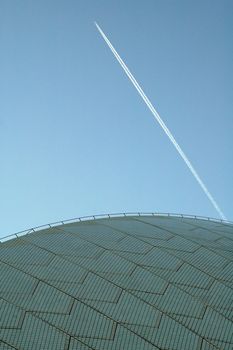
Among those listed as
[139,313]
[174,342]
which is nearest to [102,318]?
[139,313]

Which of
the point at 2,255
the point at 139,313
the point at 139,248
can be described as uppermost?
the point at 2,255

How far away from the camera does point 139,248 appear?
37281 millimetres

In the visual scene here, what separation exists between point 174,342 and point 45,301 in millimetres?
7877

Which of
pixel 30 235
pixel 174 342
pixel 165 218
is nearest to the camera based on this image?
pixel 174 342

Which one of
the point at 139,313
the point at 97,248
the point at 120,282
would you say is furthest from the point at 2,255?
the point at 139,313

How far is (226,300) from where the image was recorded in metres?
30.8

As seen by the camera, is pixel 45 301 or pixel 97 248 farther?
pixel 97 248

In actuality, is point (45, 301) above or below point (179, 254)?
above

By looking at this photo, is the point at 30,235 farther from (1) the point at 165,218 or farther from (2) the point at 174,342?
(2) the point at 174,342

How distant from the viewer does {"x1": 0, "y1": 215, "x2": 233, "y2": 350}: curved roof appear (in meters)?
28.2

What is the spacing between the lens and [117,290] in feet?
104

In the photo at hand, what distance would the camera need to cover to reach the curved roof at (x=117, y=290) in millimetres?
28156

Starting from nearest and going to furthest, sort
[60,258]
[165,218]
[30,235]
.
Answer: [60,258] → [30,235] → [165,218]

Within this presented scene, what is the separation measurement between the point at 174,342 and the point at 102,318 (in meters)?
4.25
